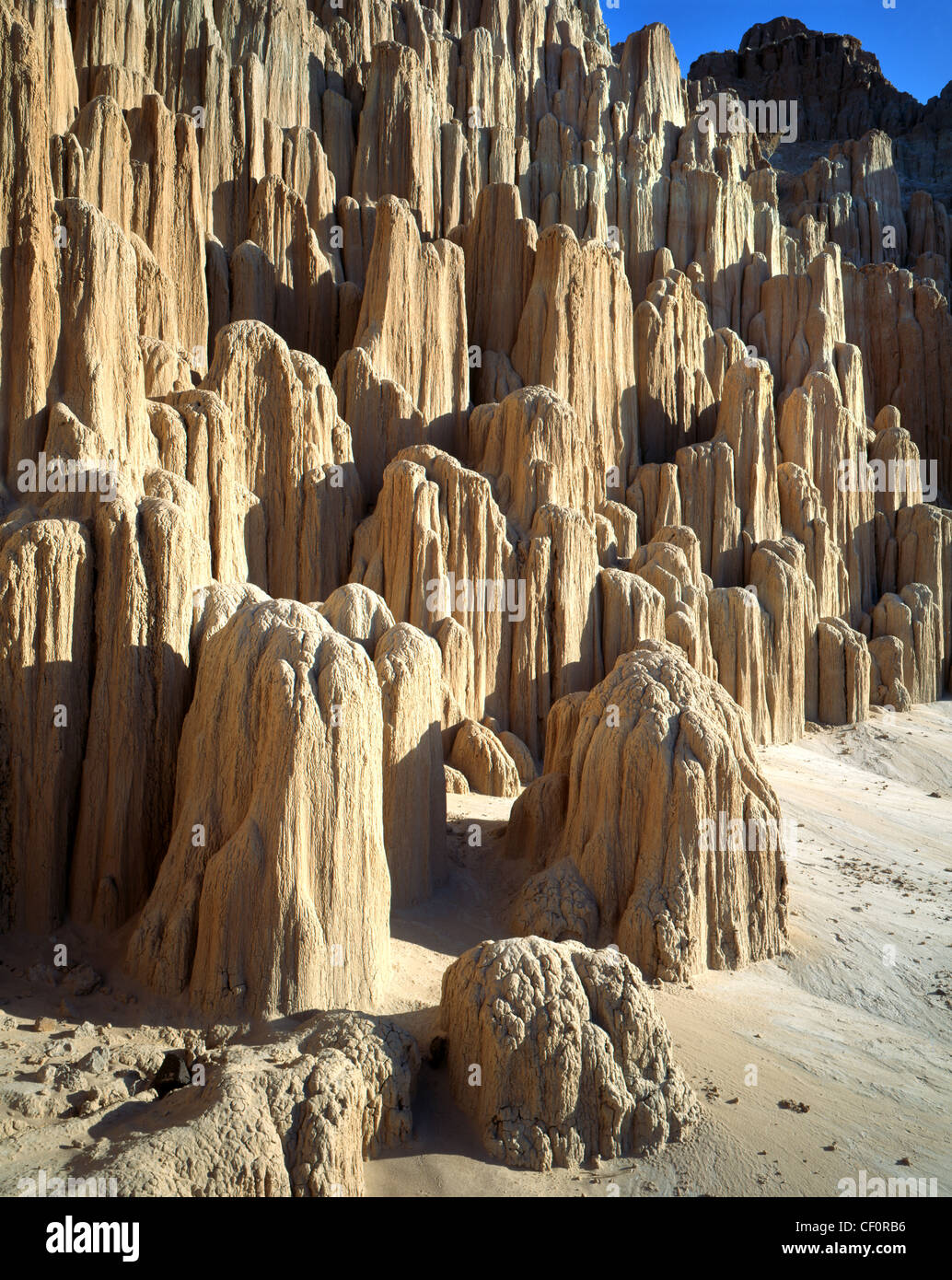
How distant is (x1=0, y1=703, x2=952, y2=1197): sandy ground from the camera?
7047 millimetres

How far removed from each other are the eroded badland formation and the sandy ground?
88mm

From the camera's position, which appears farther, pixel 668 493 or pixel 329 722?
pixel 668 493

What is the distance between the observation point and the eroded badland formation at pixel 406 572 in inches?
305

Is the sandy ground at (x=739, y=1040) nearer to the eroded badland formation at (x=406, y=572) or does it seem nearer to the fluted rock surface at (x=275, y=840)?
the eroded badland formation at (x=406, y=572)

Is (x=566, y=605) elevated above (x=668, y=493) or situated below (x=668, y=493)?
below

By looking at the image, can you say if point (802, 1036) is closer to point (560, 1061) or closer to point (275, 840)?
point (560, 1061)

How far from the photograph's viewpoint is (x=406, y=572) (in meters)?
16.5

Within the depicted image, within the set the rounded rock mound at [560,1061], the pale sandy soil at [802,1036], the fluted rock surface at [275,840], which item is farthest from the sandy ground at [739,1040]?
the fluted rock surface at [275,840]

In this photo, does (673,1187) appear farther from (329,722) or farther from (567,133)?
(567,133)

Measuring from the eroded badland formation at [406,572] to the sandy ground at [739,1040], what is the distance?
0.09 m

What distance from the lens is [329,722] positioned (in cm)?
888

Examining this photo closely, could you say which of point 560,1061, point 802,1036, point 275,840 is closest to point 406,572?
point 275,840

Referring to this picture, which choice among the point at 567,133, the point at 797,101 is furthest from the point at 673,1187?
the point at 797,101

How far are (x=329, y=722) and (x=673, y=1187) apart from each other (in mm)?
4549
